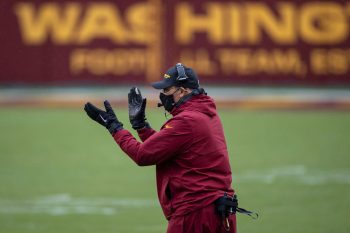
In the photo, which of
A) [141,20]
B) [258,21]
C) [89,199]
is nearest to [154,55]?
[141,20]

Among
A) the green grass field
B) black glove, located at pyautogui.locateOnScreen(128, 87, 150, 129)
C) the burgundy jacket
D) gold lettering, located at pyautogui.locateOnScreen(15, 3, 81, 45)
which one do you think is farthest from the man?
gold lettering, located at pyautogui.locateOnScreen(15, 3, 81, 45)

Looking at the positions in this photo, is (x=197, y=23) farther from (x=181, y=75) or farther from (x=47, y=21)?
(x=181, y=75)

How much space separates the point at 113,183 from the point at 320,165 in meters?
3.13

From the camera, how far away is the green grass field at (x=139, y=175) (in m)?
10.6

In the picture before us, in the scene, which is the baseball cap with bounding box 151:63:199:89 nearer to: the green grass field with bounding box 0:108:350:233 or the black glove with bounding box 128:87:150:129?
the black glove with bounding box 128:87:150:129

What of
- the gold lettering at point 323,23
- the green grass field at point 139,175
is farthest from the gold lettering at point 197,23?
the green grass field at point 139,175

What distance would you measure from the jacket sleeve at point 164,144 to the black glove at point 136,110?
349 millimetres

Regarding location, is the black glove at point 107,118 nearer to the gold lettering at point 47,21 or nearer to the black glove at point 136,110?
the black glove at point 136,110

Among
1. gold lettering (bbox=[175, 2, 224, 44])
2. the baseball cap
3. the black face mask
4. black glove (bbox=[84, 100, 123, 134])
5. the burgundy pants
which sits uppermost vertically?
the baseball cap

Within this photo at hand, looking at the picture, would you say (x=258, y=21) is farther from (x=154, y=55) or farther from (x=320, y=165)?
(x=320, y=165)

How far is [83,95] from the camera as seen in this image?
20.8 m

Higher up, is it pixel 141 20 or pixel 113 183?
pixel 141 20

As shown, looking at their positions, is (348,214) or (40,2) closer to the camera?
(348,214)

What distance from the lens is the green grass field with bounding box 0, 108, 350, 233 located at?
10.6m
